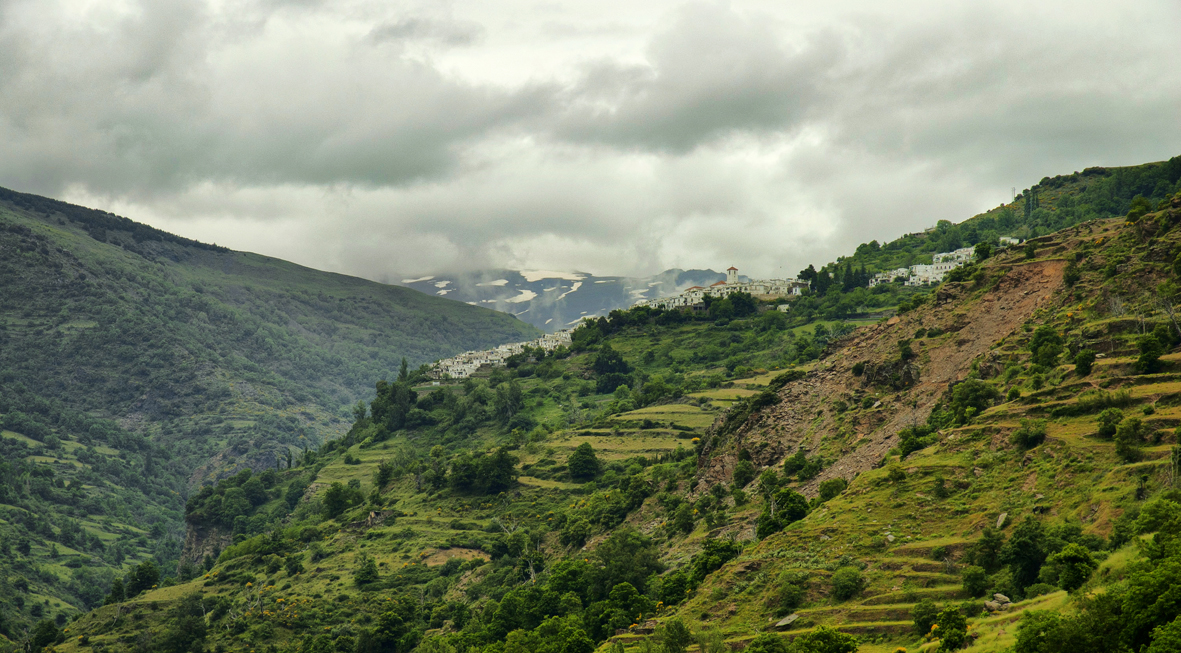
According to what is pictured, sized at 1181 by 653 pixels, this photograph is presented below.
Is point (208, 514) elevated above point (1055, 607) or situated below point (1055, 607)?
below

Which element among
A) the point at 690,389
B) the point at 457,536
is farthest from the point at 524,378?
the point at 457,536

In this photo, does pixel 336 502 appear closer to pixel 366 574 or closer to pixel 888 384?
pixel 366 574

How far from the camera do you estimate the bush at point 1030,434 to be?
55562 millimetres

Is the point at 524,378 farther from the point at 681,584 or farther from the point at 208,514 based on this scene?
the point at 681,584

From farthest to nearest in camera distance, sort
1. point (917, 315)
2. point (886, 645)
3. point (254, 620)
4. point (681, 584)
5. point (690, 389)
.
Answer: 1. point (690, 389)
2. point (254, 620)
3. point (917, 315)
4. point (681, 584)
5. point (886, 645)

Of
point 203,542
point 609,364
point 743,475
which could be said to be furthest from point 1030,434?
point 203,542

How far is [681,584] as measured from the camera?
67.2 m

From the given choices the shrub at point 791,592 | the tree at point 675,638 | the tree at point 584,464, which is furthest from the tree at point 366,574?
the shrub at point 791,592

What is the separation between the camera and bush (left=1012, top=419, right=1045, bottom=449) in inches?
2188

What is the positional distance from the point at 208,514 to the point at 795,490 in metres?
140

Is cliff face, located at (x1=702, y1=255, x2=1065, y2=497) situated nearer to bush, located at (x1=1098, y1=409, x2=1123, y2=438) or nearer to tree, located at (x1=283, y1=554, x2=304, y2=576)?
bush, located at (x1=1098, y1=409, x2=1123, y2=438)

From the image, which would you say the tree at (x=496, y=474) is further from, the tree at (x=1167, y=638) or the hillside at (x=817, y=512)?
the tree at (x=1167, y=638)

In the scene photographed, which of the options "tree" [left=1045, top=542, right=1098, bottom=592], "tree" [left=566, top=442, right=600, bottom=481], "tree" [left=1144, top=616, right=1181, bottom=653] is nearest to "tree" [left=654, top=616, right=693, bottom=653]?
"tree" [left=1045, top=542, right=1098, bottom=592]

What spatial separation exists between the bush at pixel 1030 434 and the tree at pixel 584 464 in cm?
7119
